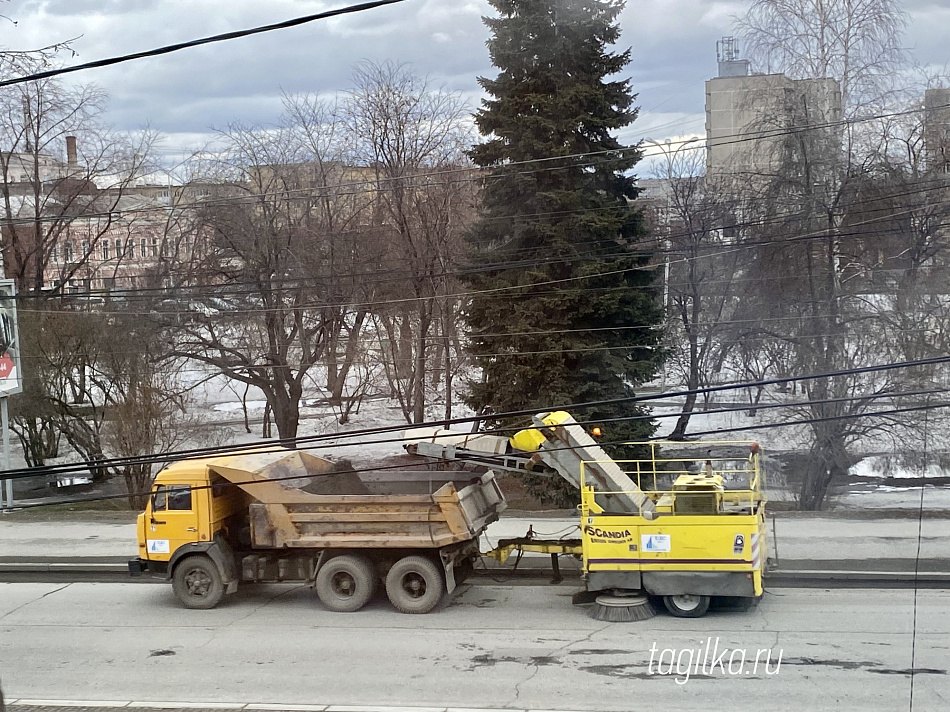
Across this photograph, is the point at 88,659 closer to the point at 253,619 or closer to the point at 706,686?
the point at 253,619

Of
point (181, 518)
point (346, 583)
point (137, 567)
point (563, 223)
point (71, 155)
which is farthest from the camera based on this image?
point (71, 155)

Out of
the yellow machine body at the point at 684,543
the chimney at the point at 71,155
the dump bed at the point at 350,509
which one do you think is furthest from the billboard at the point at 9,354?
the yellow machine body at the point at 684,543

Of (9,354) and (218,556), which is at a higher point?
(9,354)

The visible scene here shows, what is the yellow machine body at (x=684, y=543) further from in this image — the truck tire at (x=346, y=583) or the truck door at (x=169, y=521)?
the truck door at (x=169, y=521)

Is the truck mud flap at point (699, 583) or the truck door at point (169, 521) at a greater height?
the truck door at point (169, 521)

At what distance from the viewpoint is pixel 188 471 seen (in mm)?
13312

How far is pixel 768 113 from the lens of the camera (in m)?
21.4

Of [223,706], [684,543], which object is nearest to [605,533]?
[684,543]

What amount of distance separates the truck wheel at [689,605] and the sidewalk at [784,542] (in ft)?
6.40

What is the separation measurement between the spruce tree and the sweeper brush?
26.7 ft

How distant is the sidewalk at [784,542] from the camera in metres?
14.6

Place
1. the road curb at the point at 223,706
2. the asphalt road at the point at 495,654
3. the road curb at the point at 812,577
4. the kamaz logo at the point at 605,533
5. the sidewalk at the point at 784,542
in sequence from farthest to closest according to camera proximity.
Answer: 1. the sidewalk at the point at 784,542
2. the road curb at the point at 812,577
3. the kamaz logo at the point at 605,533
4. the asphalt road at the point at 495,654
5. the road curb at the point at 223,706

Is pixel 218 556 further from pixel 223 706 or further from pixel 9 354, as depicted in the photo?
pixel 9 354

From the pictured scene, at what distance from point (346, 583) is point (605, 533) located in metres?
3.81
